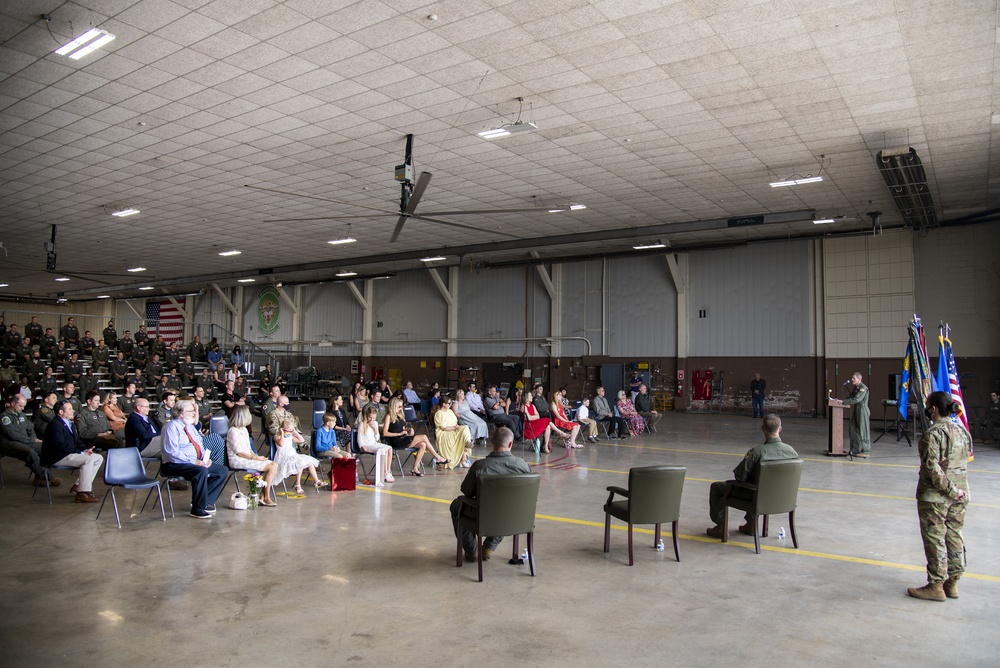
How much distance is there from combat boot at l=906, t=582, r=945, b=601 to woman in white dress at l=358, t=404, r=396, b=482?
5.64 meters

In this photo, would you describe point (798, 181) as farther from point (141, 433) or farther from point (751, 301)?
point (141, 433)

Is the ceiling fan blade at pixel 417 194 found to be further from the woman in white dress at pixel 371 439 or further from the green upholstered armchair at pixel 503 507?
the green upholstered armchair at pixel 503 507

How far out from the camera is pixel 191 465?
→ 21.3 feet

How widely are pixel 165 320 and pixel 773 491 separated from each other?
3322cm

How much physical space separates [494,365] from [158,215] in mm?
11085

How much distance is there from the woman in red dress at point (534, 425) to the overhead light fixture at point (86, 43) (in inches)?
295

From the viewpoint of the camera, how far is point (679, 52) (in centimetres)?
736

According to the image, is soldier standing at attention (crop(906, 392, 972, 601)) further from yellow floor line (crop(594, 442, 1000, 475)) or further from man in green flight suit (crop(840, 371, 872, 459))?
man in green flight suit (crop(840, 371, 872, 459))

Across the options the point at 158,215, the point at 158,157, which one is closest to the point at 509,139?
the point at 158,157

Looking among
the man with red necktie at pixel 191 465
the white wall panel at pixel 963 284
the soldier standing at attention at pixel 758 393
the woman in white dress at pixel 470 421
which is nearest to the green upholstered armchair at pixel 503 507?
the man with red necktie at pixel 191 465

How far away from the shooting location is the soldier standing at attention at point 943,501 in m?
4.34

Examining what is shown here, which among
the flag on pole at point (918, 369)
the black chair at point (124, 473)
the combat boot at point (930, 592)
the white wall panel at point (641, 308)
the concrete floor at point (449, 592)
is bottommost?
the concrete floor at point (449, 592)

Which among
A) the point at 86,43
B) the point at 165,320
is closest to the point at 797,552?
the point at 86,43

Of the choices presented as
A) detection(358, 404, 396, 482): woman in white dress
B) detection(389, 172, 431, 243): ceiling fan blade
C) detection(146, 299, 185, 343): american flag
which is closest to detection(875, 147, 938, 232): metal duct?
detection(389, 172, 431, 243): ceiling fan blade
